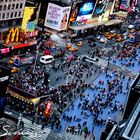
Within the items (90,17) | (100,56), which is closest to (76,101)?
(100,56)

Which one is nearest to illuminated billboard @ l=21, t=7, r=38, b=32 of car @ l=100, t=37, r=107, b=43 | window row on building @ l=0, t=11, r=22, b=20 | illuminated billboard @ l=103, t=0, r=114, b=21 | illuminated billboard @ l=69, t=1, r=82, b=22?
window row on building @ l=0, t=11, r=22, b=20

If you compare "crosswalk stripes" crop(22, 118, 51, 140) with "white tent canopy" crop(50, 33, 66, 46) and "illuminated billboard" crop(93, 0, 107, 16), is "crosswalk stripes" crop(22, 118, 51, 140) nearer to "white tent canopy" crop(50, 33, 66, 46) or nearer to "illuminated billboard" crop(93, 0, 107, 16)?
"white tent canopy" crop(50, 33, 66, 46)

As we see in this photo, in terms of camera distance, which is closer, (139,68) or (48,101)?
(48,101)

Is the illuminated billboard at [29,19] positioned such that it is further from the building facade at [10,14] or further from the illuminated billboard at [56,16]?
the illuminated billboard at [56,16]

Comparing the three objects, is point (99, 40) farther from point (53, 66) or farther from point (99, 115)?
point (99, 115)

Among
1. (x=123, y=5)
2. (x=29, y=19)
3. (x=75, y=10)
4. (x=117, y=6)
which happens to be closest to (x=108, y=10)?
(x=117, y=6)

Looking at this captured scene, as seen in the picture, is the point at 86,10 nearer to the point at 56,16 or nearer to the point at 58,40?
the point at 56,16
